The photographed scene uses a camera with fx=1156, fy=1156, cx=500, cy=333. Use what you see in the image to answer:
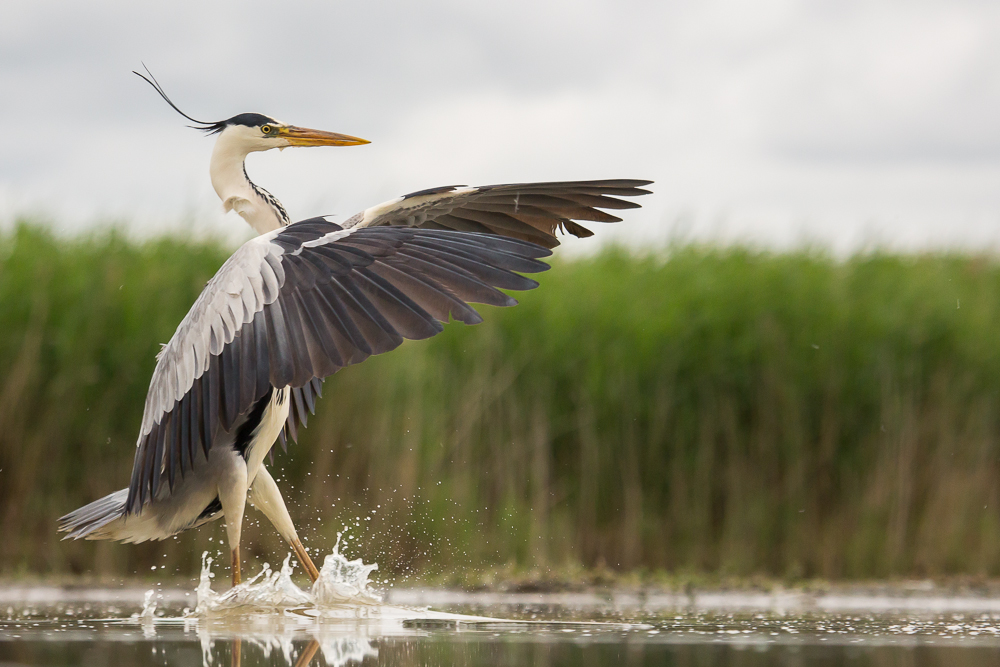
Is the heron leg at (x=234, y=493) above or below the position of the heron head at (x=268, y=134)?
below

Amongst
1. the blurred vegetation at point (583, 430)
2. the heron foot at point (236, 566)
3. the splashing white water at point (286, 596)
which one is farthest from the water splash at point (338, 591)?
the blurred vegetation at point (583, 430)

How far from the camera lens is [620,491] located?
7.21 meters

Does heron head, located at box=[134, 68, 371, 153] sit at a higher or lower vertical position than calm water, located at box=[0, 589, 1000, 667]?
higher

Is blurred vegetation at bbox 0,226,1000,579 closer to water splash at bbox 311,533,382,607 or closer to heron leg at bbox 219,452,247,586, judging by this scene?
water splash at bbox 311,533,382,607

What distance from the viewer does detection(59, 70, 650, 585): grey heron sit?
3535 mm

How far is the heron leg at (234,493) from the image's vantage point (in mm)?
4387

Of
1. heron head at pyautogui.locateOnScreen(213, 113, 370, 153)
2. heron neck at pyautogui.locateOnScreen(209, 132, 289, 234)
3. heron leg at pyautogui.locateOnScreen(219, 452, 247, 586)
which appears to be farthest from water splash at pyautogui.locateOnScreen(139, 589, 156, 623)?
heron head at pyautogui.locateOnScreen(213, 113, 370, 153)

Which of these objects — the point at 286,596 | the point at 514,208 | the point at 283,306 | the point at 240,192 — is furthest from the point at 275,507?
the point at 514,208

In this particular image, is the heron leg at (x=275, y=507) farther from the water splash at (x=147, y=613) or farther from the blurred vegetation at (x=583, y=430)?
the blurred vegetation at (x=583, y=430)

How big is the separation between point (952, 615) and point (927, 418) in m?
2.64

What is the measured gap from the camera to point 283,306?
367cm

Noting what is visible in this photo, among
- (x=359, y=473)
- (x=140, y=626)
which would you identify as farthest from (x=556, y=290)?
(x=140, y=626)

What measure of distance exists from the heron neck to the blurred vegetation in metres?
2.14

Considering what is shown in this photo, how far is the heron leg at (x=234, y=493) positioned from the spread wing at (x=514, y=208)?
1.07m
